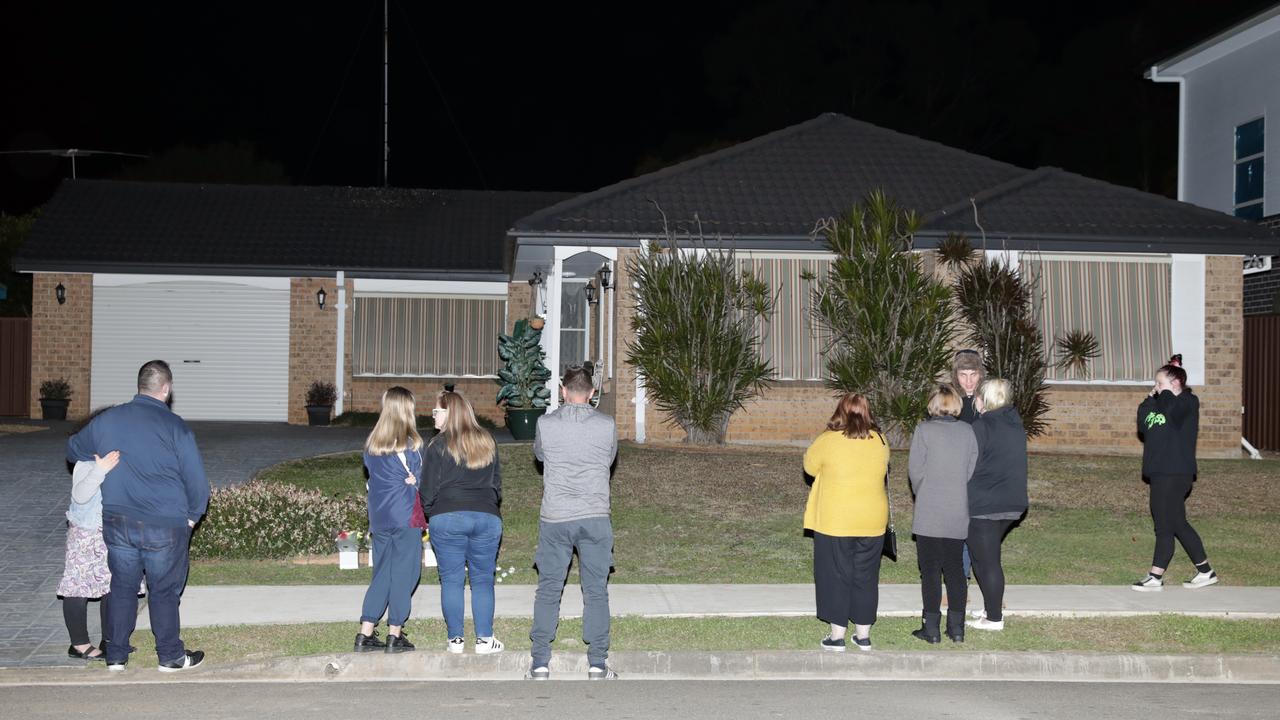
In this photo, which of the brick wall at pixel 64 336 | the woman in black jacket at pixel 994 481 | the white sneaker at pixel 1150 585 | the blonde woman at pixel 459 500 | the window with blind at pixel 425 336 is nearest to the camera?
the blonde woman at pixel 459 500

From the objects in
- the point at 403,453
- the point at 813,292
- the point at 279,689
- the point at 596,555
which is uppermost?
the point at 813,292

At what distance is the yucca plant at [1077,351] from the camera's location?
17250 millimetres

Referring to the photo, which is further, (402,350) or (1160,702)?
(402,350)

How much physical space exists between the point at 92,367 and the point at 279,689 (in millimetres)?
17766

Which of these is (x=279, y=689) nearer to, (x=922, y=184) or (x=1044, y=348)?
(x=1044, y=348)

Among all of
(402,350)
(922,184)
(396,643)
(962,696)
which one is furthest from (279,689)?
(402,350)

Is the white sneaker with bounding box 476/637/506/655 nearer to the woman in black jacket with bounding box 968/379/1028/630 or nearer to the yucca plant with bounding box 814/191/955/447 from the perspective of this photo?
the woman in black jacket with bounding box 968/379/1028/630

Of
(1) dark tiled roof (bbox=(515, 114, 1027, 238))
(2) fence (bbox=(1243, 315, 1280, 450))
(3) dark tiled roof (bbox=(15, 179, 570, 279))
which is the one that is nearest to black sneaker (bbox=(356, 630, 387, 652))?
(1) dark tiled roof (bbox=(515, 114, 1027, 238))

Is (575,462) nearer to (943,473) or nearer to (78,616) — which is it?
(943,473)

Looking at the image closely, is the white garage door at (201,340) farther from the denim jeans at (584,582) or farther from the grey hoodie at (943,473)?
the grey hoodie at (943,473)

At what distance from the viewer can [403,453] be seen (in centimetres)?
782

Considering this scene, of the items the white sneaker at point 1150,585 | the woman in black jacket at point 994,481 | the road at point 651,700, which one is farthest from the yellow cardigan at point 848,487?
the white sneaker at point 1150,585

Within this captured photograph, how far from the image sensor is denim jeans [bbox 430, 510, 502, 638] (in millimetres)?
7645

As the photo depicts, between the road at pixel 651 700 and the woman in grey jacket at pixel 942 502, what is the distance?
0.68 m
